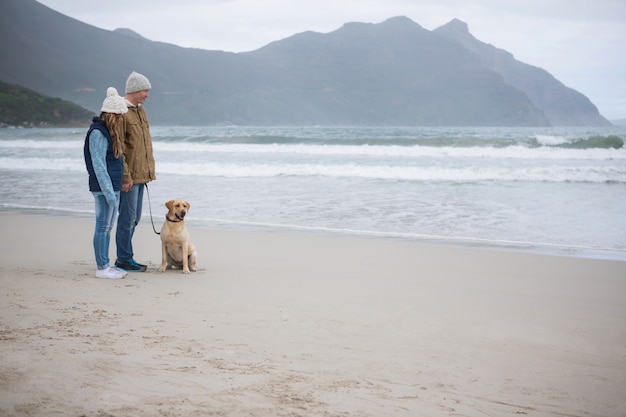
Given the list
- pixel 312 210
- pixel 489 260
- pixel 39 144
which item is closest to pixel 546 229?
pixel 489 260

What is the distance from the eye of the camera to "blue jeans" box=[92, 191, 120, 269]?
5.45 meters

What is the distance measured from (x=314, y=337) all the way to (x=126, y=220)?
2935 millimetres

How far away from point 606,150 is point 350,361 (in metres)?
26.8

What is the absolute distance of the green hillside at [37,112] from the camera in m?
54.2

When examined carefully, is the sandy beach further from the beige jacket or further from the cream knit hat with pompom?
the cream knit hat with pompom

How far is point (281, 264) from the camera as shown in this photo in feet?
21.0

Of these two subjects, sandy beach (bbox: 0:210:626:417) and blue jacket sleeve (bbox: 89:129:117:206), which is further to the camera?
blue jacket sleeve (bbox: 89:129:117:206)

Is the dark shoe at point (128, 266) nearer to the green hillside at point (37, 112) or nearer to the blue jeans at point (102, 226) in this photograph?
the blue jeans at point (102, 226)

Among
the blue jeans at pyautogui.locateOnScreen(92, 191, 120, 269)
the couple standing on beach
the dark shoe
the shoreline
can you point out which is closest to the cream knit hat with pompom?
the couple standing on beach

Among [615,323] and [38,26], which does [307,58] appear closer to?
[38,26]

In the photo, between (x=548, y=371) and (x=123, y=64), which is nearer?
(x=548, y=371)

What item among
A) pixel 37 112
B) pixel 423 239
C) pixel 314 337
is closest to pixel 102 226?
pixel 314 337

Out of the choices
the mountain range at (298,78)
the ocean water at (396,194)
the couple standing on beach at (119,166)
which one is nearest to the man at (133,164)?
the couple standing on beach at (119,166)

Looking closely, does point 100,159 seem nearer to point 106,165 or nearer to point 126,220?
point 106,165
